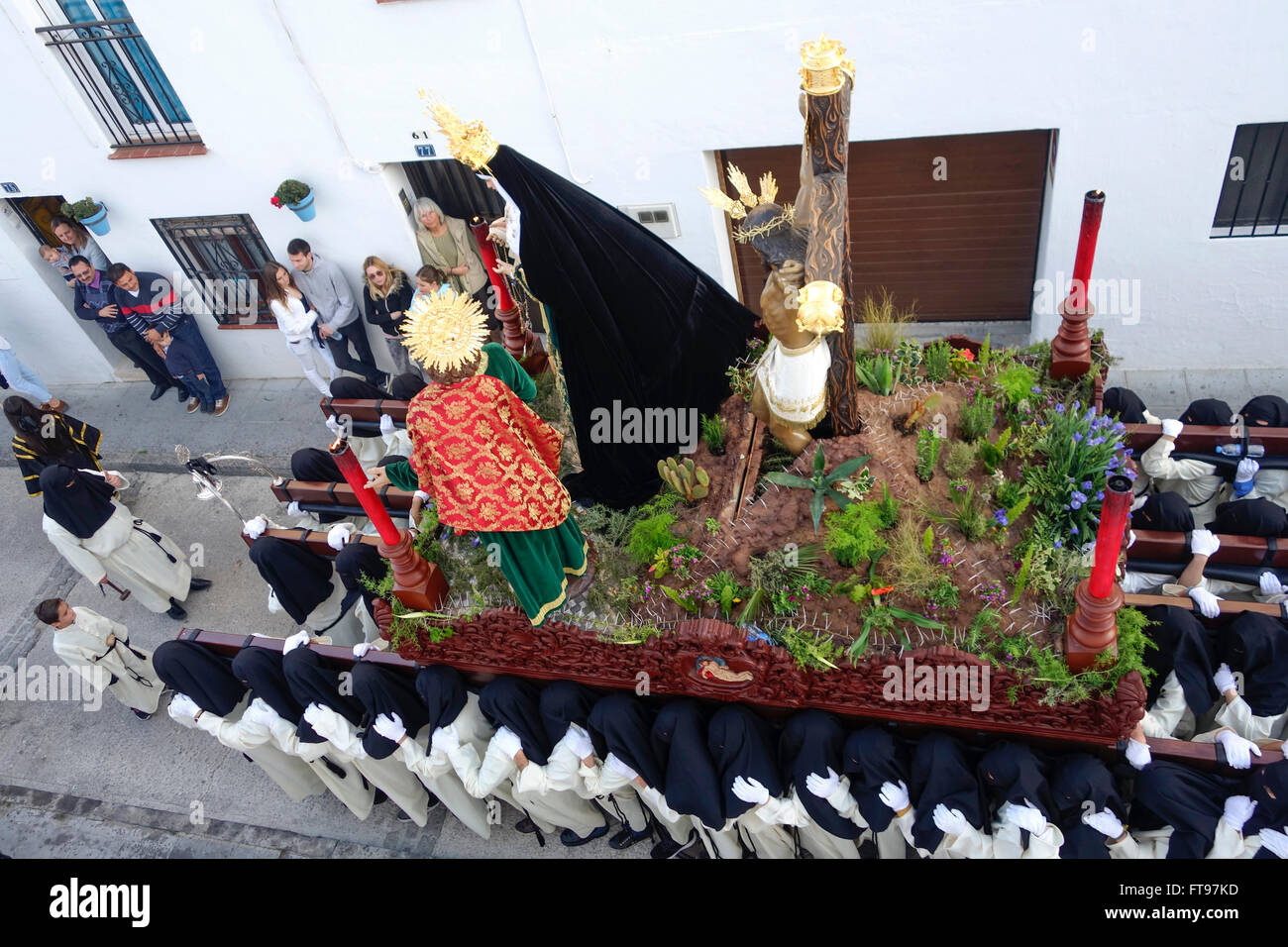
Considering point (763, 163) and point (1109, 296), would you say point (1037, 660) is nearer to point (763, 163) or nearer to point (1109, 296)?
point (1109, 296)

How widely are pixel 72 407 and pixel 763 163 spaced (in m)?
8.55

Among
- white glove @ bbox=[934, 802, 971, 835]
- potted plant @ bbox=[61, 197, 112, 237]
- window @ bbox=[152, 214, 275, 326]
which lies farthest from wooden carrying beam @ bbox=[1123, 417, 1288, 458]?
potted plant @ bbox=[61, 197, 112, 237]

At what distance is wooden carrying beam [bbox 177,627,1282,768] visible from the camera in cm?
429

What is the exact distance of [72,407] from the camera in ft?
34.7

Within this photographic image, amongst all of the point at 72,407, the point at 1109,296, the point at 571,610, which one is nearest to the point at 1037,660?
the point at 571,610

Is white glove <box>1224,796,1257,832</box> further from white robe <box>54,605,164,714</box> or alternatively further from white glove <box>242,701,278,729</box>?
white robe <box>54,605,164,714</box>

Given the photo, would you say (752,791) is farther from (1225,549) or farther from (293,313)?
(293,313)

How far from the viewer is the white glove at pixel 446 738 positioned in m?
5.38

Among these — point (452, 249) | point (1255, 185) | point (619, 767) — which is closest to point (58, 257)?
point (452, 249)

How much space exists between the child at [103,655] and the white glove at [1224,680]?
283 inches

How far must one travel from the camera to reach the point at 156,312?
9305mm

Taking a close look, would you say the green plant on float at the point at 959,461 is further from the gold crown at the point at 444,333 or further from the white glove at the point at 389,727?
the white glove at the point at 389,727

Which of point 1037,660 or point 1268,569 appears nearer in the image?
point 1037,660

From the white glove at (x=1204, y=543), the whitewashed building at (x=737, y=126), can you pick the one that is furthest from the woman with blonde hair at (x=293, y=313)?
the white glove at (x=1204, y=543)
